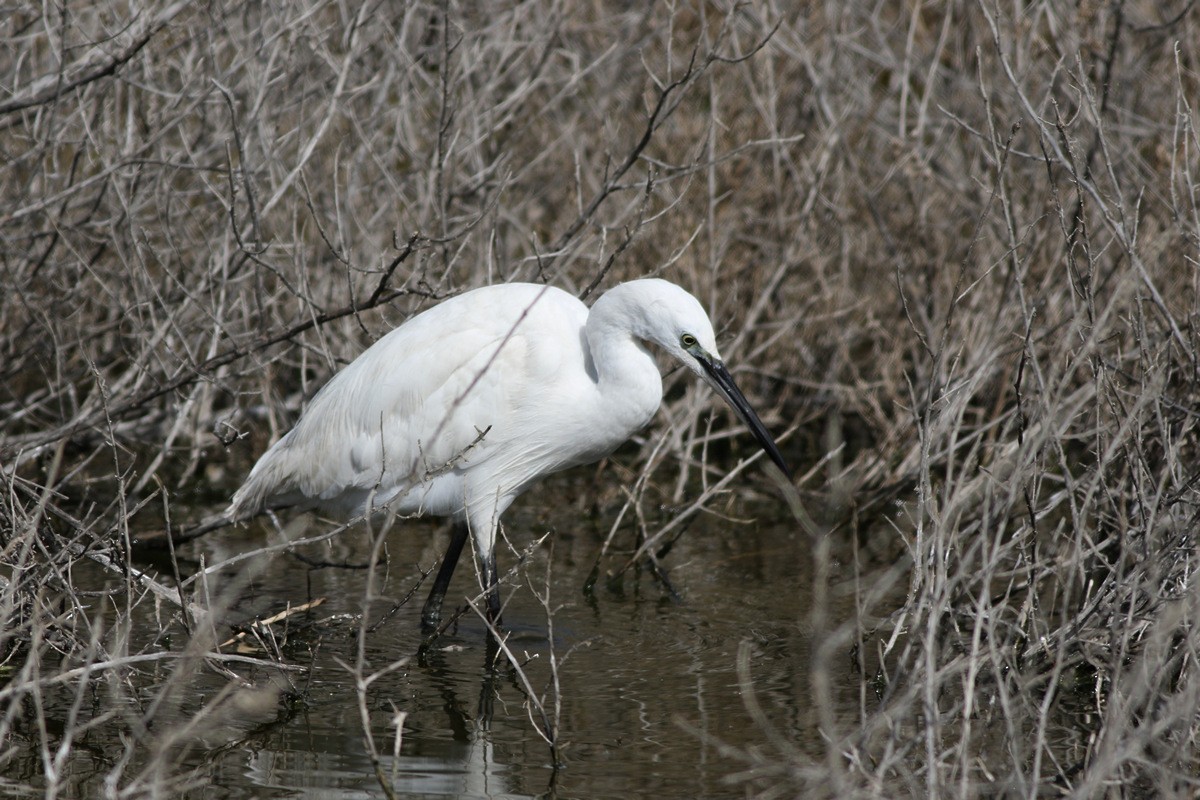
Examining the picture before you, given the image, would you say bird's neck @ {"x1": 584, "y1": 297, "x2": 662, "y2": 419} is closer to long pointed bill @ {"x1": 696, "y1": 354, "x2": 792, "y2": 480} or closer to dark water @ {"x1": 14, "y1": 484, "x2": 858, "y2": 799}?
long pointed bill @ {"x1": 696, "y1": 354, "x2": 792, "y2": 480}

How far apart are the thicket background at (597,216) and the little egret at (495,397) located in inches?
9.6

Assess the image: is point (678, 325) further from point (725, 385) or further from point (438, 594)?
point (438, 594)

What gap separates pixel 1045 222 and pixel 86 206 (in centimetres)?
376

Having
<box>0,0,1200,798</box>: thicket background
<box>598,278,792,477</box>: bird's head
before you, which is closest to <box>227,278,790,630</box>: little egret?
<box>598,278,792,477</box>: bird's head

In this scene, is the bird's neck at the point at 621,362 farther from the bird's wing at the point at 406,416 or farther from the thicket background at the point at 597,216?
the thicket background at the point at 597,216

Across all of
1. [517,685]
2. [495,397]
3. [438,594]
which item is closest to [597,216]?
[495,397]

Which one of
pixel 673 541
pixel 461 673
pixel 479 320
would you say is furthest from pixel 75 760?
pixel 673 541

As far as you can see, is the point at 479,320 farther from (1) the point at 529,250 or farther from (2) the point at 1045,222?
(2) the point at 1045,222

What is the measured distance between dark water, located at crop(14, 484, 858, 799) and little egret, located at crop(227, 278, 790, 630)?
0.30m

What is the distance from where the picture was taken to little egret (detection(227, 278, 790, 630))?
4223mm

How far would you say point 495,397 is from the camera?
14.6 feet

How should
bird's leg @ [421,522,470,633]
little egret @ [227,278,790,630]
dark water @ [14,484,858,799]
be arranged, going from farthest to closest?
bird's leg @ [421,522,470,633] → little egret @ [227,278,790,630] → dark water @ [14,484,858,799]

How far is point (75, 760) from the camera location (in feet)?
11.3

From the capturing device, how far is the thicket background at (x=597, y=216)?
4555 millimetres
